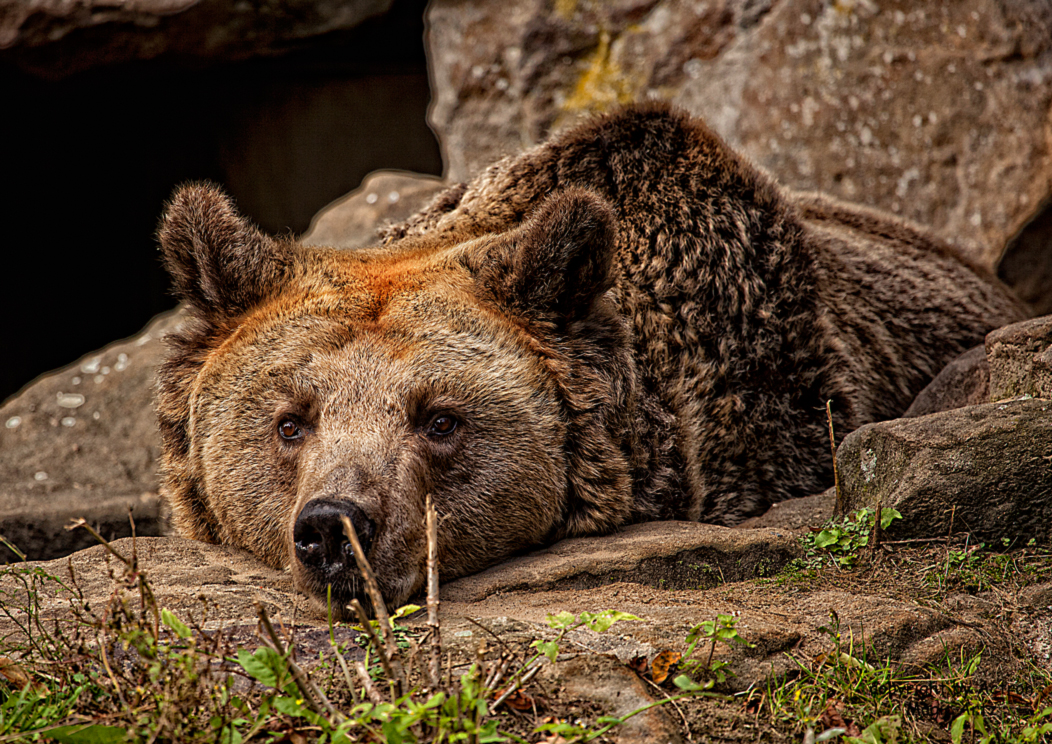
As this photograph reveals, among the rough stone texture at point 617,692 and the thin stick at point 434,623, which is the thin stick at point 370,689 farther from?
the rough stone texture at point 617,692

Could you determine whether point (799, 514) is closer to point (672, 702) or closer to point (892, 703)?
point (892, 703)

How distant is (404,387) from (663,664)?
48.7 inches

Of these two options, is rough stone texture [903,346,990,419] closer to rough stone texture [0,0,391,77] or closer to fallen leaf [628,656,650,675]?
fallen leaf [628,656,650,675]

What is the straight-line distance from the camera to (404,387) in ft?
9.74

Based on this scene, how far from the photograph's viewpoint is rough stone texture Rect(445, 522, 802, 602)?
112 inches

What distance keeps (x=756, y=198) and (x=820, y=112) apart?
332 centimetres

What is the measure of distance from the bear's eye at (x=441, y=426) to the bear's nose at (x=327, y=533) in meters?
0.53

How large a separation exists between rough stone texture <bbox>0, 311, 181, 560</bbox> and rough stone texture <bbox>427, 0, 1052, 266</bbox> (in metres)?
4.03

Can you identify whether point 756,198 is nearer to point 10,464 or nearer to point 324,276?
point 324,276

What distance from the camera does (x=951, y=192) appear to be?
22.7 feet

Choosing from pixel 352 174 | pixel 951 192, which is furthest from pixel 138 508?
pixel 352 174

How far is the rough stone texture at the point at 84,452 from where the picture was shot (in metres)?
5.41

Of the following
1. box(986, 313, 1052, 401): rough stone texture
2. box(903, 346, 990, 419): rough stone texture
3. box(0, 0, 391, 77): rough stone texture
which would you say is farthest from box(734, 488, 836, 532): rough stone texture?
box(0, 0, 391, 77): rough stone texture

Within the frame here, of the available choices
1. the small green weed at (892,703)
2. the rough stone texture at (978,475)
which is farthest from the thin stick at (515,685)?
the rough stone texture at (978,475)
